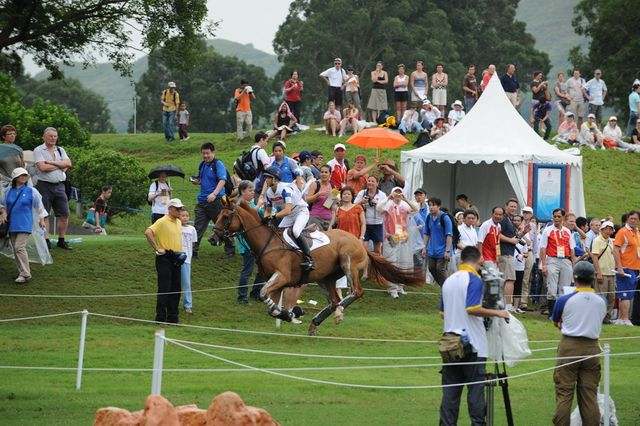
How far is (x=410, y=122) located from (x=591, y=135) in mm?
6513

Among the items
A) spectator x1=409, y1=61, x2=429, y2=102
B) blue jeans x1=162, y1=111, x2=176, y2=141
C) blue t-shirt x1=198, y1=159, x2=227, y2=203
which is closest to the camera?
blue t-shirt x1=198, y1=159, x2=227, y2=203

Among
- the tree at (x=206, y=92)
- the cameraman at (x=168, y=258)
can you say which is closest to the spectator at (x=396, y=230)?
the cameraman at (x=168, y=258)

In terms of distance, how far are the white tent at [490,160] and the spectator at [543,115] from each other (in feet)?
32.0

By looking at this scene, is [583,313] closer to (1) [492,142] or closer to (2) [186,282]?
(2) [186,282]

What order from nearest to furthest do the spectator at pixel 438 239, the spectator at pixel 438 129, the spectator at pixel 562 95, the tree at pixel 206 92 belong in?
the spectator at pixel 438 239 < the spectator at pixel 438 129 < the spectator at pixel 562 95 < the tree at pixel 206 92

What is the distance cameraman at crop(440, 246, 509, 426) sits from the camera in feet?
41.2

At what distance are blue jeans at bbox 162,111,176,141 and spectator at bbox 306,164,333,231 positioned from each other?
19.1 metres

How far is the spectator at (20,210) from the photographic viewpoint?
845 inches

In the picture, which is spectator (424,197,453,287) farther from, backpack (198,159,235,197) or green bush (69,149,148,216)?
green bush (69,149,148,216)

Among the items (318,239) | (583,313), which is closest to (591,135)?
(318,239)

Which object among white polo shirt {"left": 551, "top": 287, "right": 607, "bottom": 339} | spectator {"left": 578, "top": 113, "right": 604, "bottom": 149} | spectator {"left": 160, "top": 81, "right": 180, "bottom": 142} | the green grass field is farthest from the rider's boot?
spectator {"left": 578, "top": 113, "right": 604, "bottom": 149}

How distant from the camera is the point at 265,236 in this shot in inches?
812

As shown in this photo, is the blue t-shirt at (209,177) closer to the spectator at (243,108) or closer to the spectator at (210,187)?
the spectator at (210,187)

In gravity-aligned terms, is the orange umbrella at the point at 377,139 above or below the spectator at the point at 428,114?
below
